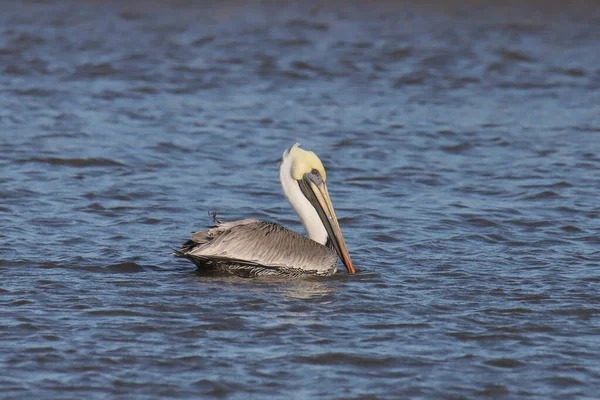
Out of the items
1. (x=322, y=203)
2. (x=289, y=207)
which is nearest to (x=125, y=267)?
(x=322, y=203)

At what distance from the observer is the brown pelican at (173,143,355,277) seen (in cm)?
617

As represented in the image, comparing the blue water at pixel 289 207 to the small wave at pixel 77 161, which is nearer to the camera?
the blue water at pixel 289 207

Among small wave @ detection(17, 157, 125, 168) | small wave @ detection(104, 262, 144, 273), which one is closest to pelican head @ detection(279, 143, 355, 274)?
small wave @ detection(104, 262, 144, 273)

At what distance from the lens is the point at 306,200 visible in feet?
22.2

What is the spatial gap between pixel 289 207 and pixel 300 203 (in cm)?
143

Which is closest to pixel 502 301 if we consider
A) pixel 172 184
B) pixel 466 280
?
pixel 466 280

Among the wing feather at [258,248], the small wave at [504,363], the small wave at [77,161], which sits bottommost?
the small wave at [504,363]

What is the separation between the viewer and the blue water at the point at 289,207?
15.8 feet

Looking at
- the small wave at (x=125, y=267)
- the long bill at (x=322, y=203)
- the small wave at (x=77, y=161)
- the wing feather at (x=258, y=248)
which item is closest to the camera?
the wing feather at (x=258, y=248)

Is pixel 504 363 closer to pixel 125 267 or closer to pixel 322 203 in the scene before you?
pixel 322 203

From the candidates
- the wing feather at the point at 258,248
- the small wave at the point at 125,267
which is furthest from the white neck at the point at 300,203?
the small wave at the point at 125,267

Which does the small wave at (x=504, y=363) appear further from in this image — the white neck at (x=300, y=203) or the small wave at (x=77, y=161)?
the small wave at (x=77, y=161)

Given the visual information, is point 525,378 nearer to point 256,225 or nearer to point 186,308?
point 186,308

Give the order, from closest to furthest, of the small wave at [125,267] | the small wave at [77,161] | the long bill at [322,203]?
the small wave at [125,267]
the long bill at [322,203]
the small wave at [77,161]
